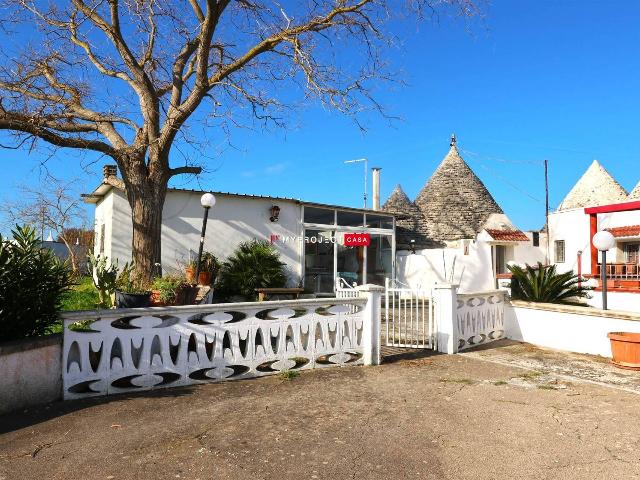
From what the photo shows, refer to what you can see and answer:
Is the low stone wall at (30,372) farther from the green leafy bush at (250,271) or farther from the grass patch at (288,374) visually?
the green leafy bush at (250,271)

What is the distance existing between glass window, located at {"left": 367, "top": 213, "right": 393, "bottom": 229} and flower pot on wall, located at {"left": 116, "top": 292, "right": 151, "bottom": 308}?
12850 mm

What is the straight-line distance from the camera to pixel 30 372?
4.49m

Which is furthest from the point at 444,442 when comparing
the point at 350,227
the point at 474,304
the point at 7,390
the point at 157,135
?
the point at 350,227

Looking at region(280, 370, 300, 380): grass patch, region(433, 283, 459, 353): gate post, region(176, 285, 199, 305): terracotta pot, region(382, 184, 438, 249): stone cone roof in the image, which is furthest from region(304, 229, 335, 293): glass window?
region(280, 370, 300, 380): grass patch

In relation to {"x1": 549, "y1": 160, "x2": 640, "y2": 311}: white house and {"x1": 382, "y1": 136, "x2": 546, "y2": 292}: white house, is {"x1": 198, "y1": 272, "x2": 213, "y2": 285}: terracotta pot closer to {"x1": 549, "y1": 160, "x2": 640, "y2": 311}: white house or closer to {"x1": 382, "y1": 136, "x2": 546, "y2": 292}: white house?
{"x1": 382, "y1": 136, "x2": 546, "y2": 292}: white house

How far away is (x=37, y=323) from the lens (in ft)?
16.2

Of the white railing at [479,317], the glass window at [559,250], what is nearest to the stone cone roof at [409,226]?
the glass window at [559,250]

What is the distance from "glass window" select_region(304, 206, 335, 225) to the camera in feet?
54.1

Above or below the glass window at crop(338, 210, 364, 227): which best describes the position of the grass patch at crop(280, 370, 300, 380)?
below

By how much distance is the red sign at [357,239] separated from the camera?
57.4 ft

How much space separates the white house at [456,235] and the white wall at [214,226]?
5.30 metres

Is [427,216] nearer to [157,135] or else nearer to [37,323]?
[157,135]

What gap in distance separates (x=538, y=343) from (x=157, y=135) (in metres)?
8.09

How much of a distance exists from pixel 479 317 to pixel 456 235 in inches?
626
